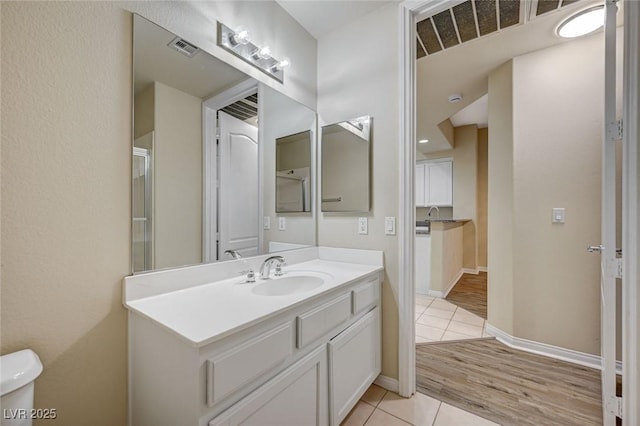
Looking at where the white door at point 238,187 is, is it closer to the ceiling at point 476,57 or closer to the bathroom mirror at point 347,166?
the bathroom mirror at point 347,166

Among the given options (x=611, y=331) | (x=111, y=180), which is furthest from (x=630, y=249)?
(x=111, y=180)

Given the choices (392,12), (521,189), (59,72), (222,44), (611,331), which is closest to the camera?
(59,72)

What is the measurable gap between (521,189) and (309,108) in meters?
1.96

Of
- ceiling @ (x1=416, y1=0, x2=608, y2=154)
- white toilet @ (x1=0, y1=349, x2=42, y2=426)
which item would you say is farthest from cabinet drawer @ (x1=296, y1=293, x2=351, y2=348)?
ceiling @ (x1=416, y1=0, x2=608, y2=154)

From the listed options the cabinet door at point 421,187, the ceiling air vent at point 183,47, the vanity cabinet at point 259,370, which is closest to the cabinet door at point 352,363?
the vanity cabinet at point 259,370

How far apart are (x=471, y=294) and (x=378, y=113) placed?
128 inches

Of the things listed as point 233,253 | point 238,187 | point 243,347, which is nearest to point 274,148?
point 238,187

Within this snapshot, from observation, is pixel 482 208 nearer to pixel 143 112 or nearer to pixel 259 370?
pixel 259 370

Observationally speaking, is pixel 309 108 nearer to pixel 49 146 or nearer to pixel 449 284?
pixel 49 146

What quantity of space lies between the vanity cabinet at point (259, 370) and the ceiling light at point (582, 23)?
2398mm

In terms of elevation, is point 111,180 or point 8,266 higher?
point 111,180

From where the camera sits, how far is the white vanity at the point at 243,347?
789mm

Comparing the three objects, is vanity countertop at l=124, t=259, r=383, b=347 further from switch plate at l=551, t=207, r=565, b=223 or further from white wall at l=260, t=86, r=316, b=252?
switch plate at l=551, t=207, r=565, b=223

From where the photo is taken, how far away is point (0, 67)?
2.64ft
